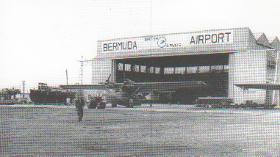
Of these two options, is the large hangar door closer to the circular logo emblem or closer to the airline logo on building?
the airline logo on building

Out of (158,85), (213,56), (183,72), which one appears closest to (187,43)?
(213,56)

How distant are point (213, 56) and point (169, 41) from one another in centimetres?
750

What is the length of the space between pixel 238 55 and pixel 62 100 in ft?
80.4

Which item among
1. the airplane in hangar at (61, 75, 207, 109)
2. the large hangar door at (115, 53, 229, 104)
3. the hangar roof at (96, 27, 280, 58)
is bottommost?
the airplane in hangar at (61, 75, 207, 109)

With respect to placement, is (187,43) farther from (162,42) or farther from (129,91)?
(129,91)

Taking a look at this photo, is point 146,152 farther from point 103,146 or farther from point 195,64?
point 195,64

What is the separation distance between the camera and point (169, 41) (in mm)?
48000

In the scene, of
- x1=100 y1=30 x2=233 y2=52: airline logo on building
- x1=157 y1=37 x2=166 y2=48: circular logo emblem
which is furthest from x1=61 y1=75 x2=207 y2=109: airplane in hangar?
x1=157 y1=37 x2=166 y2=48: circular logo emblem

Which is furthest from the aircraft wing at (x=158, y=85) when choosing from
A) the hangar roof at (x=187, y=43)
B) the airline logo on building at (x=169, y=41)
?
the airline logo on building at (x=169, y=41)

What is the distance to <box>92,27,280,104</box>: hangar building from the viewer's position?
144 feet

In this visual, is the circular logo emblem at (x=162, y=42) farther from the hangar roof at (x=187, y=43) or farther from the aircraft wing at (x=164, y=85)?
the aircraft wing at (x=164, y=85)

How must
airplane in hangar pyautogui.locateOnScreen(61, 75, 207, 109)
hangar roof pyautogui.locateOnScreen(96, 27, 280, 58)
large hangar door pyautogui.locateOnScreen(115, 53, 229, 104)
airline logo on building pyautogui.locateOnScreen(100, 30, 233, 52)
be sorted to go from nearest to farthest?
airplane in hangar pyautogui.locateOnScreen(61, 75, 207, 109) < hangar roof pyautogui.locateOnScreen(96, 27, 280, 58) < airline logo on building pyautogui.locateOnScreen(100, 30, 233, 52) < large hangar door pyautogui.locateOnScreen(115, 53, 229, 104)

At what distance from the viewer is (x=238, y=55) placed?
43688 millimetres

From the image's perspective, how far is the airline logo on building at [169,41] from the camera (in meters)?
44.2
